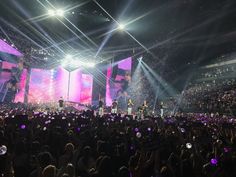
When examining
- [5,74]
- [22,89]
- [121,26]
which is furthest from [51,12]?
[22,89]

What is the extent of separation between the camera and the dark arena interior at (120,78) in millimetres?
8359

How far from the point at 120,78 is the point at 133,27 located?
1105 cm

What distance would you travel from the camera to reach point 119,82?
38.1 metres

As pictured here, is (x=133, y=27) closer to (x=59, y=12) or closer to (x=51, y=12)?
(x=59, y=12)

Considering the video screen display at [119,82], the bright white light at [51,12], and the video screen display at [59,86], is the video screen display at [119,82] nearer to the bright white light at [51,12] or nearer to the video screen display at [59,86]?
the video screen display at [59,86]

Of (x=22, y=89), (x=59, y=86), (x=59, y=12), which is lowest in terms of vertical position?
(x=22, y=89)

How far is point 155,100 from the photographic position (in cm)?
3962

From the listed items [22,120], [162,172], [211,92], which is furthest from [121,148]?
[211,92]

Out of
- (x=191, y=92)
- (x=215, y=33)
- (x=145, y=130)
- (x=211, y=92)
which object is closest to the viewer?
(x=145, y=130)

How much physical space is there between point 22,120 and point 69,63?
23477 mm

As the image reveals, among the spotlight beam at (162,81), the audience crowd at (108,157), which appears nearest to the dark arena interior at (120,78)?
the audience crowd at (108,157)

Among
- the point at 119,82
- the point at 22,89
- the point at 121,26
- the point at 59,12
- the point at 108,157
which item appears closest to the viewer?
the point at 108,157

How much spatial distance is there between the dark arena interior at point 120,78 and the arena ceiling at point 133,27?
0.09m

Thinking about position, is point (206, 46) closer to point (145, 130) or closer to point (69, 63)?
point (69, 63)
